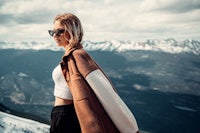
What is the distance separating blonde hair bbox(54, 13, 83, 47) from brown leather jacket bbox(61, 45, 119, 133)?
0.19 m

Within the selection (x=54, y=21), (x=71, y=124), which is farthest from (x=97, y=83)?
(x=54, y=21)

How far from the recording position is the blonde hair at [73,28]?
482 centimetres

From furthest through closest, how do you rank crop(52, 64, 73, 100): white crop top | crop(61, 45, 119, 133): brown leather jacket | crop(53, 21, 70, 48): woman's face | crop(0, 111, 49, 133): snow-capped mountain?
crop(0, 111, 49, 133): snow-capped mountain < crop(53, 21, 70, 48): woman's face < crop(52, 64, 73, 100): white crop top < crop(61, 45, 119, 133): brown leather jacket

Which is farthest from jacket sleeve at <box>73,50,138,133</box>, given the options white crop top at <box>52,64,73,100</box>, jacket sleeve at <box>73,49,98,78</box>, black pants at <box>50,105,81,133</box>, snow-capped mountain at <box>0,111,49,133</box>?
snow-capped mountain at <box>0,111,49,133</box>

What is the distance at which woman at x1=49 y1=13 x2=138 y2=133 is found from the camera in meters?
4.31

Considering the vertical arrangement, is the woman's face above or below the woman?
above

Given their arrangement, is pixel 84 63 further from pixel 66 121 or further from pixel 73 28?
pixel 66 121

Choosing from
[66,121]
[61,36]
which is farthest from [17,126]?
[61,36]

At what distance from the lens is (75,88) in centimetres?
445

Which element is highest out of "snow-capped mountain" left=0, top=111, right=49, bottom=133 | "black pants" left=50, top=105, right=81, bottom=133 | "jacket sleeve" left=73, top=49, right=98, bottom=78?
"jacket sleeve" left=73, top=49, right=98, bottom=78

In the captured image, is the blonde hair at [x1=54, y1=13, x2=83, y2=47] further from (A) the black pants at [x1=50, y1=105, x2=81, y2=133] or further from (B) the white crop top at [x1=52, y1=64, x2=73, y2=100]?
(A) the black pants at [x1=50, y1=105, x2=81, y2=133]

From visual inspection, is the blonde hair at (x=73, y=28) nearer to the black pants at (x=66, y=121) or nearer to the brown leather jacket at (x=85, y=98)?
the brown leather jacket at (x=85, y=98)

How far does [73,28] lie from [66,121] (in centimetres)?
134

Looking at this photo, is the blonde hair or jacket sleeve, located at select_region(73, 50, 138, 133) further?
the blonde hair
